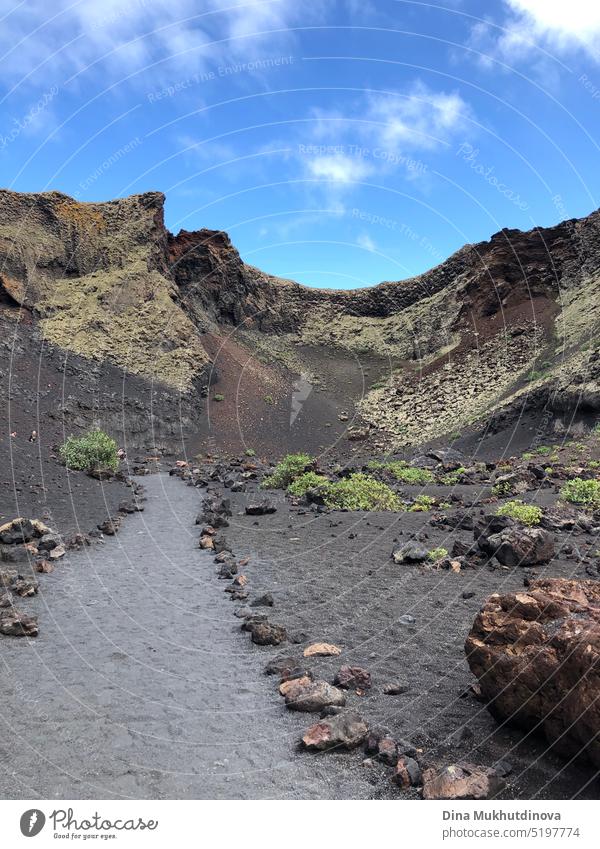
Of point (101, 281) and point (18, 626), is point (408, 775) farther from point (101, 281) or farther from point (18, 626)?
point (101, 281)

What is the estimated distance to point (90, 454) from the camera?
2128cm

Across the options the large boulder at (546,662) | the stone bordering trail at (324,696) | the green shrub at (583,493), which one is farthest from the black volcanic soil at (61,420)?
the green shrub at (583,493)

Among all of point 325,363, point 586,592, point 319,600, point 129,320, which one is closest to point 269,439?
point 129,320

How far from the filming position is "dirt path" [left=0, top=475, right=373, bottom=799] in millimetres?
3941

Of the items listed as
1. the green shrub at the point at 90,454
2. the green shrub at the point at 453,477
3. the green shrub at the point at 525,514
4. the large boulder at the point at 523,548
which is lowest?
the large boulder at the point at 523,548

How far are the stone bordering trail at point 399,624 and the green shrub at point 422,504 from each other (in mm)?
574

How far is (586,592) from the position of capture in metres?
5.19

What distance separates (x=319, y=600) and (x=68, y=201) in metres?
49.1

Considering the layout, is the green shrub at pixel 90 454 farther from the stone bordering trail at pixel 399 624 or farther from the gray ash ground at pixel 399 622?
the gray ash ground at pixel 399 622

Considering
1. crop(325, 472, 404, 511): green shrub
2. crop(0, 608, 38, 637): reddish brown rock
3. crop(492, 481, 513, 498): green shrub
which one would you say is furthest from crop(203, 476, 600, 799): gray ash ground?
crop(0, 608, 38, 637): reddish brown rock

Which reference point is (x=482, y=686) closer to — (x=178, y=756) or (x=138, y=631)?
(x=178, y=756)

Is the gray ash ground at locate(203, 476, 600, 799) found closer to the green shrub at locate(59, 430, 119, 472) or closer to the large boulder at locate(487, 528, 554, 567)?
the large boulder at locate(487, 528, 554, 567)

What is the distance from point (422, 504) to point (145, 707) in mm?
11295

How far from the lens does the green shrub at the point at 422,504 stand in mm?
14711
